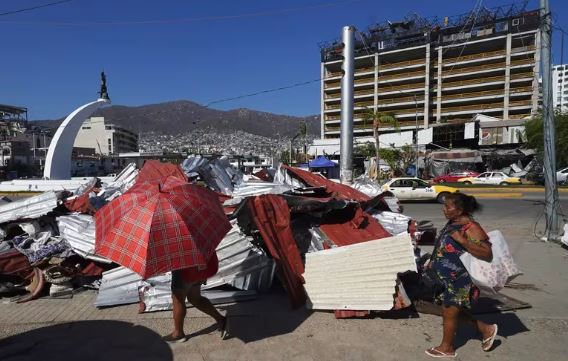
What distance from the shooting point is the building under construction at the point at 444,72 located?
65938 mm

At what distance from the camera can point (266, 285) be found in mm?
5348

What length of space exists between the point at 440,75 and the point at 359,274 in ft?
251

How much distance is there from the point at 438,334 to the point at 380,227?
1.90 metres

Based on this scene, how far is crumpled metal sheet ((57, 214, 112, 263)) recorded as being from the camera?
5406 millimetres

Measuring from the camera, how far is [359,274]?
4.51 metres

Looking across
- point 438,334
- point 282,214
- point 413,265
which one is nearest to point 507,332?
point 438,334

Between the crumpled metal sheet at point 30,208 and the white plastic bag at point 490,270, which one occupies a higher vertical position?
the crumpled metal sheet at point 30,208

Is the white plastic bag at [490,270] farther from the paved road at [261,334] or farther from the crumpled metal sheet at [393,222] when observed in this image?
the crumpled metal sheet at [393,222]

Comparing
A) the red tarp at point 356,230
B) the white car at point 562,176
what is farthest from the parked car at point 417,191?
the white car at point 562,176

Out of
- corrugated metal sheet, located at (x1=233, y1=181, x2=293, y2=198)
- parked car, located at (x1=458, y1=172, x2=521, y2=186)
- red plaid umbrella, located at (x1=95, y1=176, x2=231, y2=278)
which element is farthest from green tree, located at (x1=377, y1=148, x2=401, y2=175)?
red plaid umbrella, located at (x1=95, y1=176, x2=231, y2=278)

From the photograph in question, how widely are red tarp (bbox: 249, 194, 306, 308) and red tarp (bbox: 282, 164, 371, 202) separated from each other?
4.93ft

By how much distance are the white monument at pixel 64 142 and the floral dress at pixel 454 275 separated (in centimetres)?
2676

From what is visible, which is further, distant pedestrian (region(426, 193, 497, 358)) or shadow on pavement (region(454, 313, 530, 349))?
shadow on pavement (region(454, 313, 530, 349))

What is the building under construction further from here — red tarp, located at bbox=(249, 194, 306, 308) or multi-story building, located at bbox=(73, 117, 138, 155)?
multi-story building, located at bbox=(73, 117, 138, 155)
